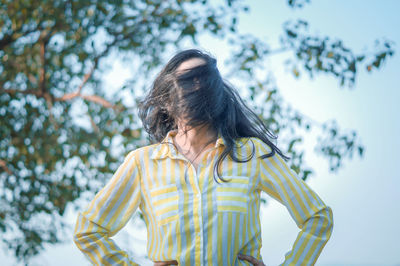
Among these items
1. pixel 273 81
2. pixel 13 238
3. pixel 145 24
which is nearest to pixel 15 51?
pixel 145 24

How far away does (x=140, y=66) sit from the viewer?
5828 millimetres

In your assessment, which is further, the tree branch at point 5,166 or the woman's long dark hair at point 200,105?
the tree branch at point 5,166

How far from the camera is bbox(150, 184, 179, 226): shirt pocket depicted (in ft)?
5.55

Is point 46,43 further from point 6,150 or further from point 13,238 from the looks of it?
point 13,238

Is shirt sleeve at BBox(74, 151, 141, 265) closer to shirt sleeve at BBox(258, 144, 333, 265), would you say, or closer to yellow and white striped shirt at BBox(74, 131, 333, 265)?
yellow and white striped shirt at BBox(74, 131, 333, 265)

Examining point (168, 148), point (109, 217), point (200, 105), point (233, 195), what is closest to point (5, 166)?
point (109, 217)

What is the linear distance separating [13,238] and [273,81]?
3.73 metres

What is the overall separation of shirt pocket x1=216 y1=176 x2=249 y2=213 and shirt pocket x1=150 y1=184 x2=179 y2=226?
5.8 inches

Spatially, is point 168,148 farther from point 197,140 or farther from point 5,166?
point 5,166

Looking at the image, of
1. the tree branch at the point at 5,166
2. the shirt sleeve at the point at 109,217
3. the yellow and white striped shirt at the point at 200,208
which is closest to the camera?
the yellow and white striped shirt at the point at 200,208

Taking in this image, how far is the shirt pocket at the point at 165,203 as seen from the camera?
1690 millimetres

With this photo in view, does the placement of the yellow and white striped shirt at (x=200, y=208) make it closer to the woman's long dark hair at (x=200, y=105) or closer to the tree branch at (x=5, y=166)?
the woman's long dark hair at (x=200, y=105)

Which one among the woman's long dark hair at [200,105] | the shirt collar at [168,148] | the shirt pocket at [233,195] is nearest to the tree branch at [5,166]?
the woman's long dark hair at [200,105]

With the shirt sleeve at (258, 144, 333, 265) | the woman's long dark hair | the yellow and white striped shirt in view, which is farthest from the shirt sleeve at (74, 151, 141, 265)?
the shirt sleeve at (258, 144, 333, 265)
